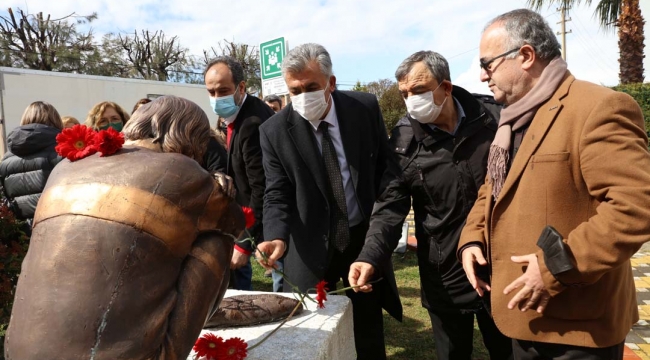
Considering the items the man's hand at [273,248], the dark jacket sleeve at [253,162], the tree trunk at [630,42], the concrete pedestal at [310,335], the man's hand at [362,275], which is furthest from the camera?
the tree trunk at [630,42]

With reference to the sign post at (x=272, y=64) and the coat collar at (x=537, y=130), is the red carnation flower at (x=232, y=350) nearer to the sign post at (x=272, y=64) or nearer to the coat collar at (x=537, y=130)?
the coat collar at (x=537, y=130)

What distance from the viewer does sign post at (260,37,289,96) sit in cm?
621

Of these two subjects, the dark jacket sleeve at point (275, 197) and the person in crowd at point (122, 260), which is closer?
the person in crowd at point (122, 260)

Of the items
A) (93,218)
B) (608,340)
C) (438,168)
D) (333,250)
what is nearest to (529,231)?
(608,340)

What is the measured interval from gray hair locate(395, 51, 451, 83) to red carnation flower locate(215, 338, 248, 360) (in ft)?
5.46

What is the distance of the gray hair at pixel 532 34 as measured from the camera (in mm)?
1793

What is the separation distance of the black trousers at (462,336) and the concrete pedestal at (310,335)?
555 mm

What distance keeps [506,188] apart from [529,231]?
7.0 inches

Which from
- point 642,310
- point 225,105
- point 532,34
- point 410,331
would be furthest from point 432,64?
point 642,310

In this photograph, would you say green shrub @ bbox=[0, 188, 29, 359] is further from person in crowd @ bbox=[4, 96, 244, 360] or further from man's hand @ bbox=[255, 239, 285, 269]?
person in crowd @ bbox=[4, 96, 244, 360]

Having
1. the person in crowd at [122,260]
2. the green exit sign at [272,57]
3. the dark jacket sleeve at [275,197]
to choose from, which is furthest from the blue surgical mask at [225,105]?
the green exit sign at [272,57]

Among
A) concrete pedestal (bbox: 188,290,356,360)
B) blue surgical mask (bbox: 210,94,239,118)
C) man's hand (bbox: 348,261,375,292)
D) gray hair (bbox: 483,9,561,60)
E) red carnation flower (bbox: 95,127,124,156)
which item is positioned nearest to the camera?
red carnation flower (bbox: 95,127,124,156)

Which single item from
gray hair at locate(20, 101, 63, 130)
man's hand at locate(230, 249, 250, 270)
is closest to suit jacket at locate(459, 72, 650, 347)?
man's hand at locate(230, 249, 250, 270)

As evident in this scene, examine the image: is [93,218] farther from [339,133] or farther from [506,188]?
[339,133]
